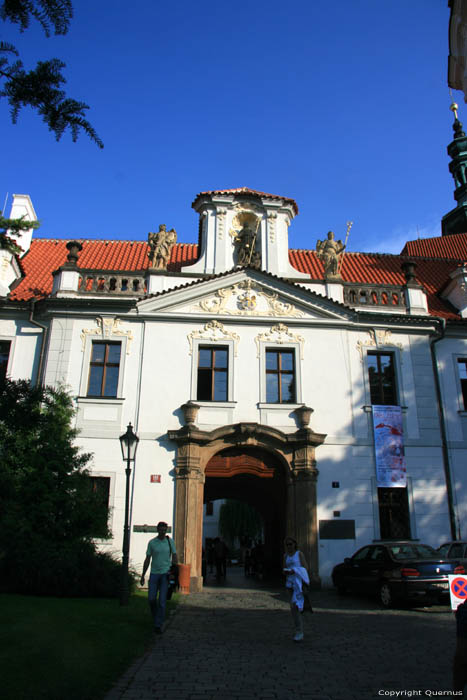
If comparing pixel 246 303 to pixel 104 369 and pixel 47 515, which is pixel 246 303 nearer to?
pixel 104 369

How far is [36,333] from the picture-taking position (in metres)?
19.0

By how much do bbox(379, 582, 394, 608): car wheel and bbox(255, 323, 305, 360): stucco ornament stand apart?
26.2ft

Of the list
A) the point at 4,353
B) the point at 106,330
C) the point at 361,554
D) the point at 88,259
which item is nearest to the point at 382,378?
the point at 361,554

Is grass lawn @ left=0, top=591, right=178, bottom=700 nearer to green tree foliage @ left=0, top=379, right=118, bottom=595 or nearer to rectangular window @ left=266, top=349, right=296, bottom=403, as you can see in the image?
green tree foliage @ left=0, top=379, right=118, bottom=595

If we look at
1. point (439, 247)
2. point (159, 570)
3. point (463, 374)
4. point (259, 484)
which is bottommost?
point (159, 570)

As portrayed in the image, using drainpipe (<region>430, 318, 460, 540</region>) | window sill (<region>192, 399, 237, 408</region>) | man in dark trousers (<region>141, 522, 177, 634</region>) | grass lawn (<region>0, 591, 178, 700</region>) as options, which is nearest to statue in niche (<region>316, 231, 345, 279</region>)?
drainpipe (<region>430, 318, 460, 540</region>)

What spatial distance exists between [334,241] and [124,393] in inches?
383

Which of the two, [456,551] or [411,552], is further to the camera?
[456,551]

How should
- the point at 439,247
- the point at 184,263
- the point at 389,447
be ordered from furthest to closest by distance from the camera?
1. the point at 439,247
2. the point at 184,263
3. the point at 389,447

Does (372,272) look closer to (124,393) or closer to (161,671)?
(124,393)

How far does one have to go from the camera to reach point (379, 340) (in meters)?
19.5

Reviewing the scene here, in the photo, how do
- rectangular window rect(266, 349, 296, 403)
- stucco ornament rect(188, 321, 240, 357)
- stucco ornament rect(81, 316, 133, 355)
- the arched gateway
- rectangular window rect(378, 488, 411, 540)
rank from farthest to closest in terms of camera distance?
stucco ornament rect(188, 321, 240, 357)
stucco ornament rect(81, 316, 133, 355)
rectangular window rect(266, 349, 296, 403)
rectangular window rect(378, 488, 411, 540)
the arched gateway

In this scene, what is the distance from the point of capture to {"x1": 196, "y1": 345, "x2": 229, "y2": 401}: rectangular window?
60.0 feet

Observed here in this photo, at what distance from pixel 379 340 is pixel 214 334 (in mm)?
5834
